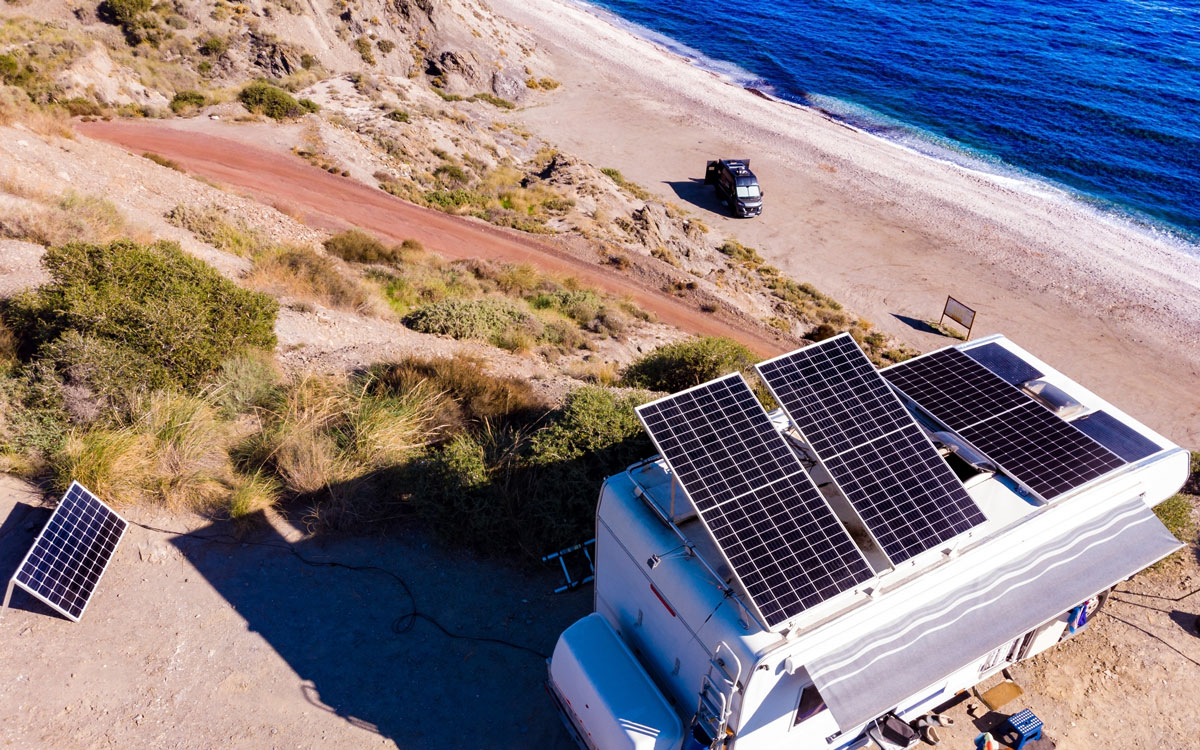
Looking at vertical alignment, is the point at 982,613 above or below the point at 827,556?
below

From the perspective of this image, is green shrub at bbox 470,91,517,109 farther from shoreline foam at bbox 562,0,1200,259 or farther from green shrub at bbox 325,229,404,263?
green shrub at bbox 325,229,404,263

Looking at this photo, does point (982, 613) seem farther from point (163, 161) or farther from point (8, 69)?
point (8, 69)

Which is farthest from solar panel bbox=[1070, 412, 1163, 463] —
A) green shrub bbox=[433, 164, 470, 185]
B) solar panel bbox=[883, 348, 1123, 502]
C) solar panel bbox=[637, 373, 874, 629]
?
green shrub bbox=[433, 164, 470, 185]

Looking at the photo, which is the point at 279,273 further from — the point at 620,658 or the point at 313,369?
the point at 620,658

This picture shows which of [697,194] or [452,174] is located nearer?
[452,174]

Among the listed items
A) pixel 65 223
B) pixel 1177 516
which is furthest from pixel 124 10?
pixel 1177 516

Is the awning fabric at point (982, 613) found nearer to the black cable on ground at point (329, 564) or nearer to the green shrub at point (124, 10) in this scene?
the black cable on ground at point (329, 564)

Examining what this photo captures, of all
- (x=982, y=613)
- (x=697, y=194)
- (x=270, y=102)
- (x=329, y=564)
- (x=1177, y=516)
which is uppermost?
(x=982, y=613)
